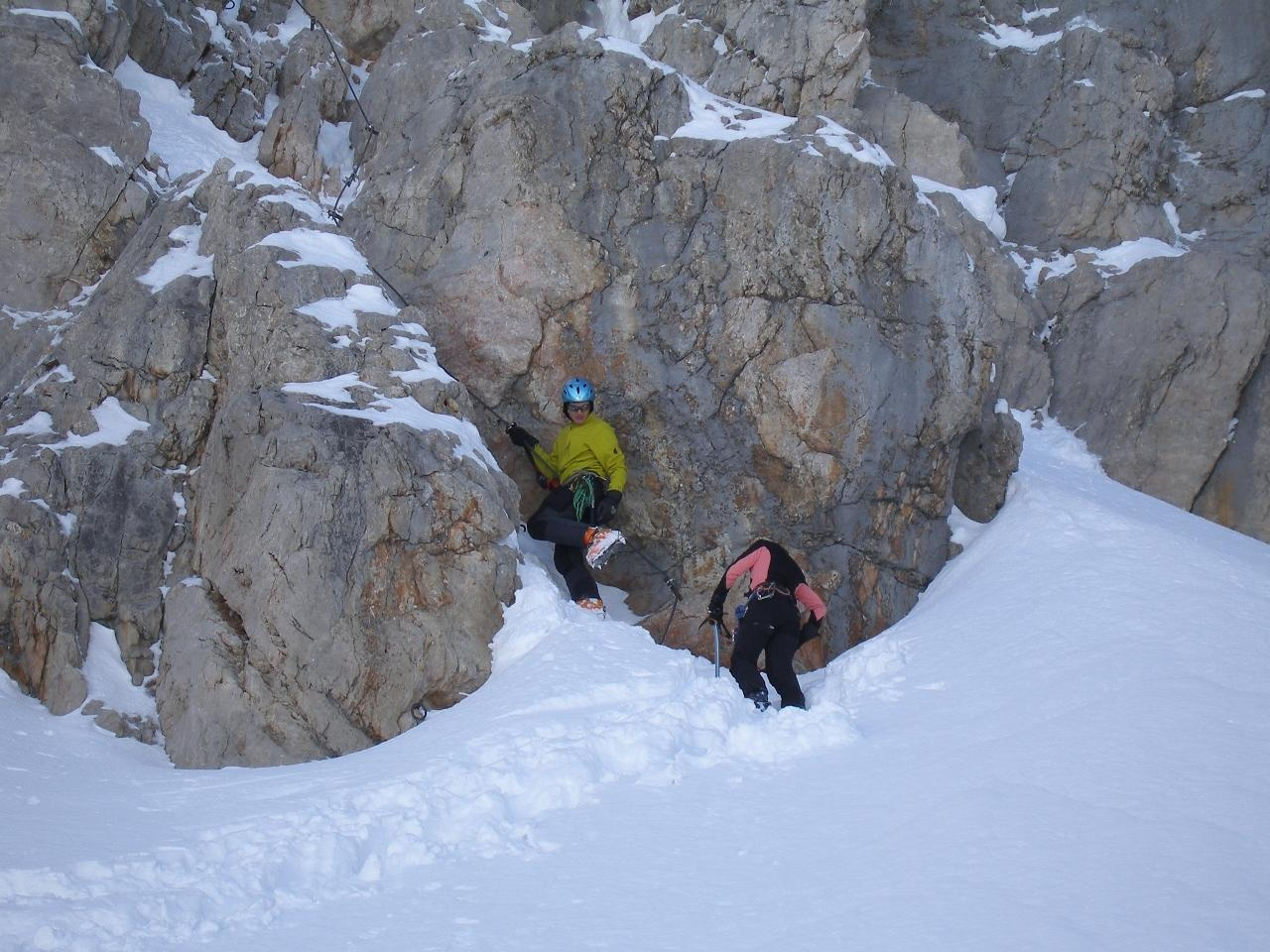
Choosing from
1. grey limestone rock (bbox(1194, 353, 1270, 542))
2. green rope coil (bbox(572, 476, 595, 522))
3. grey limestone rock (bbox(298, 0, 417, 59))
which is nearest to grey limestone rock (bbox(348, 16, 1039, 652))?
green rope coil (bbox(572, 476, 595, 522))

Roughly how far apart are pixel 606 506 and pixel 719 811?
Result: 225 inches

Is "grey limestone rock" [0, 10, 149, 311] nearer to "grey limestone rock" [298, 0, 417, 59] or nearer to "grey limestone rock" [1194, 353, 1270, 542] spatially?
A: "grey limestone rock" [298, 0, 417, 59]

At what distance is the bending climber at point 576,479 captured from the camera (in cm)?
1079

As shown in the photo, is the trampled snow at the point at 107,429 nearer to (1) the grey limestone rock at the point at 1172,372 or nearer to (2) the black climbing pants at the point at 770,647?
(2) the black climbing pants at the point at 770,647

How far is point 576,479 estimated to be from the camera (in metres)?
11.4

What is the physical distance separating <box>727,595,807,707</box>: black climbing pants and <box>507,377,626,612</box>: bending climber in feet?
7.22

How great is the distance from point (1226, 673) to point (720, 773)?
3942 millimetres

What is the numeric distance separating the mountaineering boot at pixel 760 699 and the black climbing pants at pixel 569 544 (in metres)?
2.62

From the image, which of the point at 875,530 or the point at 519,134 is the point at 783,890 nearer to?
the point at 875,530

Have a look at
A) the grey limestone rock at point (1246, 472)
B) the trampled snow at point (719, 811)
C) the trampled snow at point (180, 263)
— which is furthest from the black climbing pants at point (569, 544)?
the grey limestone rock at point (1246, 472)

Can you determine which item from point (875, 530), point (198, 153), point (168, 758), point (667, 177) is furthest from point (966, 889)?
point (198, 153)

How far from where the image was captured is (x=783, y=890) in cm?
467

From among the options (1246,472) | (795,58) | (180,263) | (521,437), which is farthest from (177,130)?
(1246,472)

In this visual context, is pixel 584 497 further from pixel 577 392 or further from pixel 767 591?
pixel 767 591
